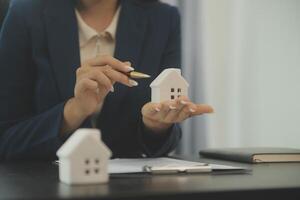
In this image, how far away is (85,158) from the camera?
0.57m

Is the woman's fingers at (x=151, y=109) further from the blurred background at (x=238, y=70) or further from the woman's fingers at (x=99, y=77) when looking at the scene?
the blurred background at (x=238, y=70)

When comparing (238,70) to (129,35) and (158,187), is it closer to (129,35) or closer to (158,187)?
(129,35)

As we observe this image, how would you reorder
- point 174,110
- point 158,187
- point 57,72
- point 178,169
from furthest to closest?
point 57,72, point 174,110, point 178,169, point 158,187

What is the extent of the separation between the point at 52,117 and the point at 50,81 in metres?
0.19

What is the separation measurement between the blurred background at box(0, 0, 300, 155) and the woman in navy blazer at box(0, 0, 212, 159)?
57 centimetres

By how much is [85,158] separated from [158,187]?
0.09 m

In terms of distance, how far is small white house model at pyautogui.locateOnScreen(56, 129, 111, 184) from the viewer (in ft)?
1.85

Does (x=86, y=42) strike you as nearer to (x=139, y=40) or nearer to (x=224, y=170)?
(x=139, y=40)

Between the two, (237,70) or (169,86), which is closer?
(169,86)

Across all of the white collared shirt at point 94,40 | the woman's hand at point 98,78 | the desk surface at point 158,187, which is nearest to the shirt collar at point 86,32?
the white collared shirt at point 94,40

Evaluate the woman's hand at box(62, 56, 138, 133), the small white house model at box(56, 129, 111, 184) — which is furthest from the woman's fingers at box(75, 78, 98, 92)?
the small white house model at box(56, 129, 111, 184)

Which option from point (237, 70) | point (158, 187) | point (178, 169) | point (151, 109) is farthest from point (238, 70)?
point (158, 187)

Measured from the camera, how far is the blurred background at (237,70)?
1609mm

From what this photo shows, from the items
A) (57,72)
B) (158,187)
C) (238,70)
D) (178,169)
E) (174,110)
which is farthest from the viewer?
(238,70)
